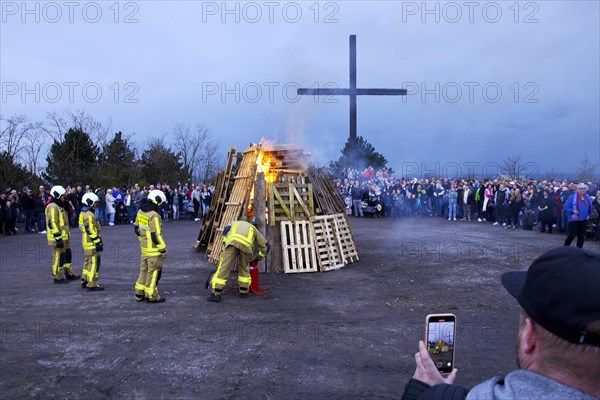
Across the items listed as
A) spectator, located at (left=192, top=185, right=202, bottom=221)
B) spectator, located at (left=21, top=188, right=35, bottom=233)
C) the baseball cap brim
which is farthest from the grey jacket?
spectator, located at (left=192, top=185, right=202, bottom=221)

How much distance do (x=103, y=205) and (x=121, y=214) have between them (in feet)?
4.68

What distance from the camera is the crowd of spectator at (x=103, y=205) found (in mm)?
21531

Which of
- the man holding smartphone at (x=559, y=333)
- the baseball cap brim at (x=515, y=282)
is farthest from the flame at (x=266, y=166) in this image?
the man holding smartphone at (x=559, y=333)

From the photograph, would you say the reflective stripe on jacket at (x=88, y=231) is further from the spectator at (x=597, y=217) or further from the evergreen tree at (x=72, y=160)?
the evergreen tree at (x=72, y=160)

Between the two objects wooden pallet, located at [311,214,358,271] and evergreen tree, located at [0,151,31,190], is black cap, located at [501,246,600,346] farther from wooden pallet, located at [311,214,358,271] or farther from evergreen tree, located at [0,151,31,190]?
evergreen tree, located at [0,151,31,190]

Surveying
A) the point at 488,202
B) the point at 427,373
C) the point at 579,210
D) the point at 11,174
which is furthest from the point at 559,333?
the point at 11,174

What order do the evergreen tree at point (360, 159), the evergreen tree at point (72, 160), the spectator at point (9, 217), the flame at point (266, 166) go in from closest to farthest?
the flame at point (266, 166), the spectator at point (9, 217), the evergreen tree at point (72, 160), the evergreen tree at point (360, 159)

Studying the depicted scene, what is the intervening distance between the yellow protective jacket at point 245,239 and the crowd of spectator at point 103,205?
9.47m

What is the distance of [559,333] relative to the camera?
4.96ft

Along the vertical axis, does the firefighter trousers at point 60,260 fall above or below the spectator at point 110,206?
below

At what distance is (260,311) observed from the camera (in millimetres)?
9086

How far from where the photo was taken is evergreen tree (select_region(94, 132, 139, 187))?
3061cm

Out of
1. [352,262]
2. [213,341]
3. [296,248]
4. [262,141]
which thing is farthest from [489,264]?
[213,341]

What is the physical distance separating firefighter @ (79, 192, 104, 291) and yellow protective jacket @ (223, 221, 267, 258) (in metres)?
2.86
